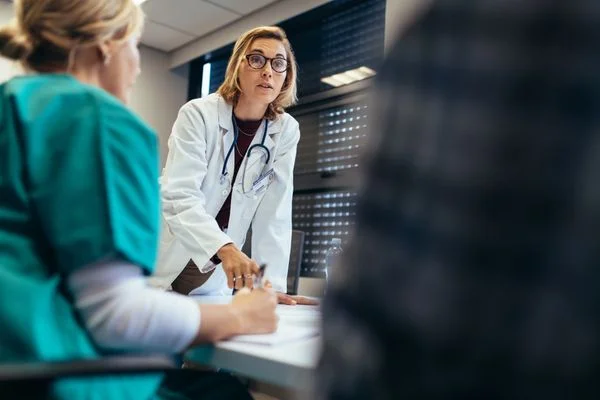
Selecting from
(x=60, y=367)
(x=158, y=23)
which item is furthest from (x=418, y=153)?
(x=158, y=23)

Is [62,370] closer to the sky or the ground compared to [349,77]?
closer to the ground

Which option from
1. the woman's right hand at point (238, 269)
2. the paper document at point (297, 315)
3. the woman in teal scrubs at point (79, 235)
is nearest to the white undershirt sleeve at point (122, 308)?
the woman in teal scrubs at point (79, 235)

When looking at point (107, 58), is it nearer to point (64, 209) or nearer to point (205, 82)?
point (64, 209)

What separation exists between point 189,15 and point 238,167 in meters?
2.32

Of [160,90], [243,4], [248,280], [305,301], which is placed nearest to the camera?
[248,280]

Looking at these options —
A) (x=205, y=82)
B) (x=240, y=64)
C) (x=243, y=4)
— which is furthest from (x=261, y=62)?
(x=205, y=82)

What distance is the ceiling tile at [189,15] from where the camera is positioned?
12.0 ft

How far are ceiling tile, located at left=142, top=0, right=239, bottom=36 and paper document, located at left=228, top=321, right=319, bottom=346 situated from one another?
3.08 m

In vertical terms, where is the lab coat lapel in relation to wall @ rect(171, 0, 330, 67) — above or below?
below

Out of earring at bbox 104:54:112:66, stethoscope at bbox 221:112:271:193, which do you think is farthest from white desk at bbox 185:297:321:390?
stethoscope at bbox 221:112:271:193

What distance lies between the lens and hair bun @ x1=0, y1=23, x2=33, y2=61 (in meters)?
0.83

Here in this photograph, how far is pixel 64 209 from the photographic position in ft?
2.28

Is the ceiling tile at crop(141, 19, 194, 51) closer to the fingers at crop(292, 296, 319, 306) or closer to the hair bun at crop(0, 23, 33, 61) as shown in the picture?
the fingers at crop(292, 296, 319, 306)

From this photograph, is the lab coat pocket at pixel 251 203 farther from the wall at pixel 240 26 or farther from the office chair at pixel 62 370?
the wall at pixel 240 26
